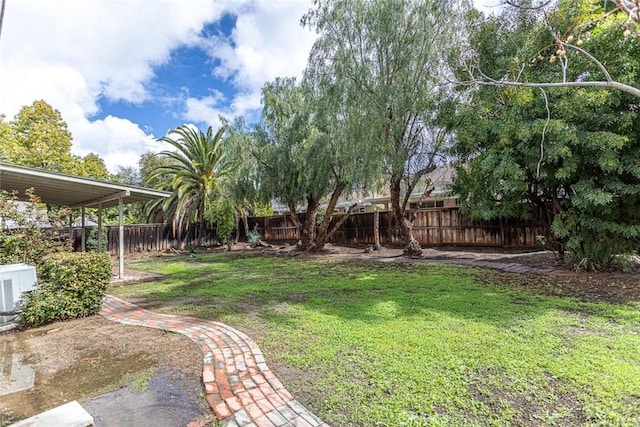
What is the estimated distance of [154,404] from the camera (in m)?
2.69

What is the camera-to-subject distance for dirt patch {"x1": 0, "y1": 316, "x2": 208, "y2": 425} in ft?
9.34

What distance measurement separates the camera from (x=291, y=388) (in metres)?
2.82

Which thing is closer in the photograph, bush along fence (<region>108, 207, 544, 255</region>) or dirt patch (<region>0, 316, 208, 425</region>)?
dirt patch (<region>0, 316, 208, 425</region>)

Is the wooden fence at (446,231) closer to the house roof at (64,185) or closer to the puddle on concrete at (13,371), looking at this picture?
the house roof at (64,185)

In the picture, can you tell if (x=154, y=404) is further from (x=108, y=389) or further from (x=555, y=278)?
(x=555, y=278)

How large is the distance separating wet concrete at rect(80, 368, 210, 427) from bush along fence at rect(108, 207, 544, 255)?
9373 millimetres

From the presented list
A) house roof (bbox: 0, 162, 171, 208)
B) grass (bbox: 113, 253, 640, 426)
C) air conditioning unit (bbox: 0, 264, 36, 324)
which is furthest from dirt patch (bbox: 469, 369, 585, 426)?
house roof (bbox: 0, 162, 171, 208)

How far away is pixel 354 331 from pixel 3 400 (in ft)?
11.5

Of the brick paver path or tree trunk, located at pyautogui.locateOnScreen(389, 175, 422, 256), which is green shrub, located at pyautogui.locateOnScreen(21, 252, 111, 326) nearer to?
the brick paver path

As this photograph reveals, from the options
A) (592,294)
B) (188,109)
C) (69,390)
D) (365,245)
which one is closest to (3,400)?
(69,390)

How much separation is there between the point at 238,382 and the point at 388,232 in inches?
475

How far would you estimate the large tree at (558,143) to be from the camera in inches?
227

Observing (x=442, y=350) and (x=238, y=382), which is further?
(x=442, y=350)

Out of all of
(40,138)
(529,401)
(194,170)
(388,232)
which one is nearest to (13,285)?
(529,401)
